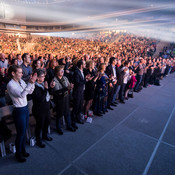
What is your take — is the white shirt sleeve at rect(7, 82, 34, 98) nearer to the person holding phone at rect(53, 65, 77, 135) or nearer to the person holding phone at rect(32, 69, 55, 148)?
the person holding phone at rect(32, 69, 55, 148)

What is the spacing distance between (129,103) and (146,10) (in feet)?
39.2

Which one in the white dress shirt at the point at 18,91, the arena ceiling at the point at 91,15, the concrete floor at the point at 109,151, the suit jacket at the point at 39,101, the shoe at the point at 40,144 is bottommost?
the concrete floor at the point at 109,151

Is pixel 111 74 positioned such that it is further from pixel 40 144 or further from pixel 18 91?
pixel 18 91

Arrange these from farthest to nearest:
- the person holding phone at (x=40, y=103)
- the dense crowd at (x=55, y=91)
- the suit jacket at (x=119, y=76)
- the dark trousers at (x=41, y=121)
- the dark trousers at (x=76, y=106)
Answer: the suit jacket at (x=119, y=76) → the dark trousers at (x=76, y=106) → the dark trousers at (x=41, y=121) → the person holding phone at (x=40, y=103) → the dense crowd at (x=55, y=91)

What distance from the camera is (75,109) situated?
361cm

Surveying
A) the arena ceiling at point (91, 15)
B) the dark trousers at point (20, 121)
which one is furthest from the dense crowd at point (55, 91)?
the arena ceiling at point (91, 15)

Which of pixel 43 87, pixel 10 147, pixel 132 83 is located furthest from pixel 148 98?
pixel 10 147

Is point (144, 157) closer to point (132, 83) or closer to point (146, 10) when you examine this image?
point (132, 83)

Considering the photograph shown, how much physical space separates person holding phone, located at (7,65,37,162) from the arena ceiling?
37.9 feet

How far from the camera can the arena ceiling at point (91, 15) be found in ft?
46.0

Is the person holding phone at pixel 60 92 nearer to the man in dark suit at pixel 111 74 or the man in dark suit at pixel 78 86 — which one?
the man in dark suit at pixel 78 86

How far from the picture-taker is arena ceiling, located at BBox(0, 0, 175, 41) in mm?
14016

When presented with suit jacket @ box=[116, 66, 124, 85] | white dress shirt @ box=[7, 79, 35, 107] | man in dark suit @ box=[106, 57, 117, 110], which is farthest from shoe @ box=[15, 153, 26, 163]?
suit jacket @ box=[116, 66, 124, 85]

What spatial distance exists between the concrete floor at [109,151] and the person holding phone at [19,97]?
14.7 inches
